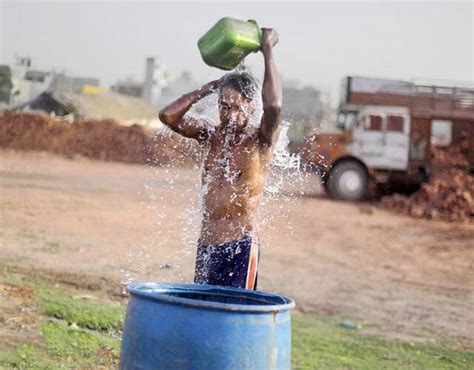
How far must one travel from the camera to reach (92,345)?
529 cm

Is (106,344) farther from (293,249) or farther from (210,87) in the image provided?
(293,249)

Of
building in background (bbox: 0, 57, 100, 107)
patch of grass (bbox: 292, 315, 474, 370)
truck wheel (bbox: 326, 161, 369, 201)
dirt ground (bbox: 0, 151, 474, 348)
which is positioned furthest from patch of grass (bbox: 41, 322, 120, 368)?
truck wheel (bbox: 326, 161, 369, 201)

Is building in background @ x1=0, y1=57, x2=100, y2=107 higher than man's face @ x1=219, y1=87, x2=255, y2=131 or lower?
higher

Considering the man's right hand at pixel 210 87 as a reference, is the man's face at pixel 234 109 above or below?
below

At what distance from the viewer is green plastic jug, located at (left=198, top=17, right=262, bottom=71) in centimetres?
413

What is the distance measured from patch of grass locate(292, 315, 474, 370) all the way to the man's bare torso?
1.82 meters

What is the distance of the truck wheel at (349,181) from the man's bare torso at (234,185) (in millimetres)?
15737

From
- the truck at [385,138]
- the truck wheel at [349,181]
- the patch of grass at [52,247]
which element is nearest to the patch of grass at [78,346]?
the patch of grass at [52,247]

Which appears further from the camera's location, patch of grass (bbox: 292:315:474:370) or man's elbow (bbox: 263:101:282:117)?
patch of grass (bbox: 292:315:474:370)

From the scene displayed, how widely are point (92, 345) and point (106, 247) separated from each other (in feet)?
12.8

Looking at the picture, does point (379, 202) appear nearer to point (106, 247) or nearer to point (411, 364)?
point (106, 247)

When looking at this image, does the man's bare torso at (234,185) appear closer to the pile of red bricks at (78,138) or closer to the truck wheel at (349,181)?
the truck wheel at (349,181)

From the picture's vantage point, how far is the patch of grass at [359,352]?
5781 mm

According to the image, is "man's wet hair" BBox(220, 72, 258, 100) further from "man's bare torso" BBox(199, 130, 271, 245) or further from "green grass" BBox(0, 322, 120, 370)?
"green grass" BBox(0, 322, 120, 370)
